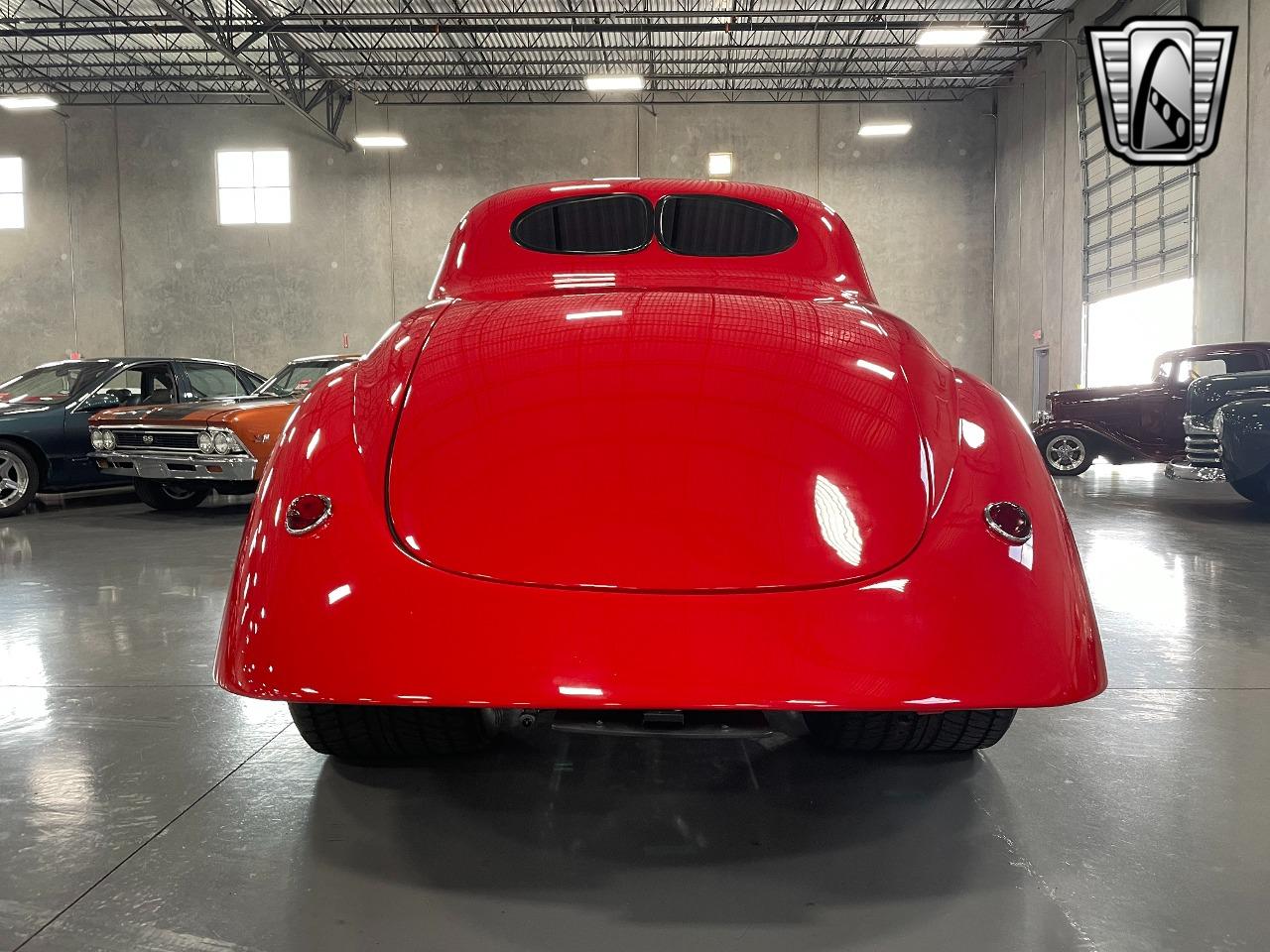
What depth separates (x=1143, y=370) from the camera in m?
14.7

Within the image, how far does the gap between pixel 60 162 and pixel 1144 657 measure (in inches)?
954

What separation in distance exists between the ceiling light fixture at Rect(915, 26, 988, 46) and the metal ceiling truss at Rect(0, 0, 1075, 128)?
1.55m

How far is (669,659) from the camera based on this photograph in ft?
5.00

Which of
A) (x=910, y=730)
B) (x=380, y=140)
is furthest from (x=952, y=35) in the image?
(x=910, y=730)

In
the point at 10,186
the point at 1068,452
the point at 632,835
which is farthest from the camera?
the point at 10,186

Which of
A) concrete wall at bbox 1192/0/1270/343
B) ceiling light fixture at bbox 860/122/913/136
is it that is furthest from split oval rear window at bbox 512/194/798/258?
ceiling light fixture at bbox 860/122/913/136

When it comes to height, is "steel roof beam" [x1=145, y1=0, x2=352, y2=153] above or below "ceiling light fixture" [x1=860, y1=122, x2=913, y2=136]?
above

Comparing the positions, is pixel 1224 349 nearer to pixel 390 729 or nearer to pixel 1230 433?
pixel 1230 433

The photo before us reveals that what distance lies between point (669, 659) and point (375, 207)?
67.8 feet

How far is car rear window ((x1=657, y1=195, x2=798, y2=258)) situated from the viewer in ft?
9.98

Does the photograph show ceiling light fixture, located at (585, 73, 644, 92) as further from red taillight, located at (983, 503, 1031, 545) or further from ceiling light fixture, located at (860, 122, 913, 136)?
red taillight, located at (983, 503, 1031, 545)

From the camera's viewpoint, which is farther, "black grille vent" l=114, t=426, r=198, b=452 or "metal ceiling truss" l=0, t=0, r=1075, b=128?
"metal ceiling truss" l=0, t=0, r=1075, b=128

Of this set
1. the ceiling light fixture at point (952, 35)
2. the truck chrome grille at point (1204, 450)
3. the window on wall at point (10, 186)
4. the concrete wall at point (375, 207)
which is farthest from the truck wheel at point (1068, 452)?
the window on wall at point (10, 186)

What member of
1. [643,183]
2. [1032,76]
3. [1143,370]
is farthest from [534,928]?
[1032,76]
